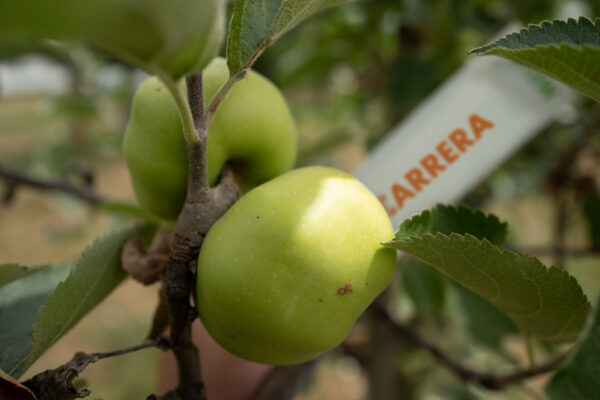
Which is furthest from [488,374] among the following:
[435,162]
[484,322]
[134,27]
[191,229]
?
[134,27]

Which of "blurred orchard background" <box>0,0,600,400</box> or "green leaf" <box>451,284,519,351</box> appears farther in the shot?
"blurred orchard background" <box>0,0,600,400</box>

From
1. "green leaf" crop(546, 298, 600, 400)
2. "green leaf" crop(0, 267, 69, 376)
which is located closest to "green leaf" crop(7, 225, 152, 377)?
"green leaf" crop(0, 267, 69, 376)

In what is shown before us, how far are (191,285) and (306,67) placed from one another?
69 cm

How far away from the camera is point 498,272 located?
1.07ft

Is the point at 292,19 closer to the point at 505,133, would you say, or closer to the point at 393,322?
the point at 505,133

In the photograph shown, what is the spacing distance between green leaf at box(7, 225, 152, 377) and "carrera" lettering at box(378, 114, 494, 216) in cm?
23

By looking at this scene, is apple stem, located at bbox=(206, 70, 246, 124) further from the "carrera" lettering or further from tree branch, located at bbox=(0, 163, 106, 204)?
tree branch, located at bbox=(0, 163, 106, 204)

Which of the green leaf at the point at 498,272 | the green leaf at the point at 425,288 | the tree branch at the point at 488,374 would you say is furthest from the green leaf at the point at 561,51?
the green leaf at the point at 425,288

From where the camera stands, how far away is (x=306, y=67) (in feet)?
Result: 3.14

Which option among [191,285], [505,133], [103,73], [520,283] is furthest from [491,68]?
[103,73]

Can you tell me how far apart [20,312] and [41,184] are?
1.16 ft

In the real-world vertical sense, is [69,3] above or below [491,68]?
above

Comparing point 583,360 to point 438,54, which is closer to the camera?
point 583,360

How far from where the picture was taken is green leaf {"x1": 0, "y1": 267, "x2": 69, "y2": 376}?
0.40m
